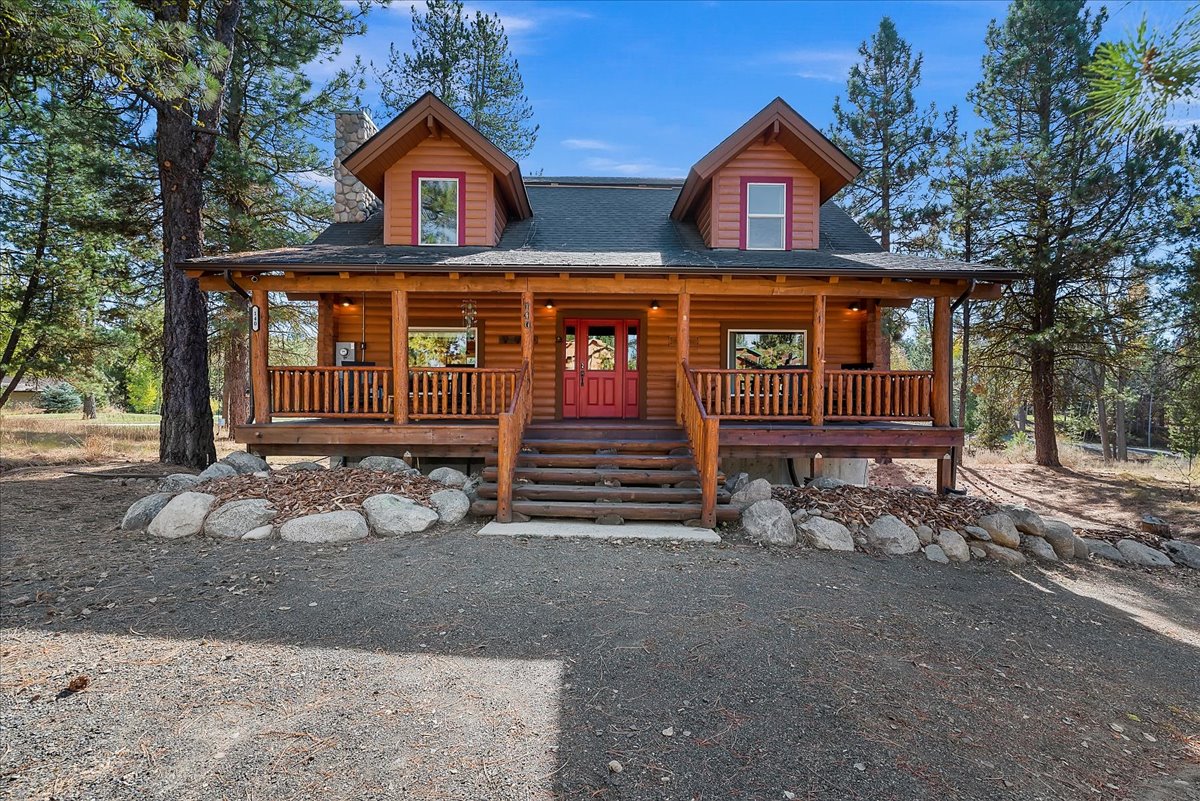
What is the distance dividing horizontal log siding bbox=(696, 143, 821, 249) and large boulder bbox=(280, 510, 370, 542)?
7.82 meters

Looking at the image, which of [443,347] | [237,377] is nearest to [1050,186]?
[443,347]

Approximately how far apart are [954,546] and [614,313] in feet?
23.1

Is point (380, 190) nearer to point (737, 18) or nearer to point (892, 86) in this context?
point (737, 18)

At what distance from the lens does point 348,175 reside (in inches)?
450

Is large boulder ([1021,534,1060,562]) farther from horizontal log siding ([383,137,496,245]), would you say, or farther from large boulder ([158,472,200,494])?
large boulder ([158,472,200,494])

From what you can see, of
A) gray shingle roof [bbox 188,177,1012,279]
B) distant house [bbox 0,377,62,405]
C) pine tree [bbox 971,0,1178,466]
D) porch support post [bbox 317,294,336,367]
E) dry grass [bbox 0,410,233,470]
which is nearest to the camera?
gray shingle roof [bbox 188,177,1012,279]

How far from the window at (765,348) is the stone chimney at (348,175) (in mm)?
8522

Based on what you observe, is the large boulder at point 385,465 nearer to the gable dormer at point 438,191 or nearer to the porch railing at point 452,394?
the porch railing at point 452,394

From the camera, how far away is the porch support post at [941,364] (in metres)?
8.34

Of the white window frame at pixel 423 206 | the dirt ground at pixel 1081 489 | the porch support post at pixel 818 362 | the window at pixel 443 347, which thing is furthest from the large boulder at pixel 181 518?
the dirt ground at pixel 1081 489

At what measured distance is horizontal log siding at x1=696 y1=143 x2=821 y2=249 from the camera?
10.2 m

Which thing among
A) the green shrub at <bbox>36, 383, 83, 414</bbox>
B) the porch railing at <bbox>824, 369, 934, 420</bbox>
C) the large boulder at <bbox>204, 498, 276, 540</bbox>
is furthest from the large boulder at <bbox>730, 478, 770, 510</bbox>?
the green shrub at <bbox>36, 383, 83, 414</bbox>

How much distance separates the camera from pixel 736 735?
2.73 m

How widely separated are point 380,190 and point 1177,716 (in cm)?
1236
